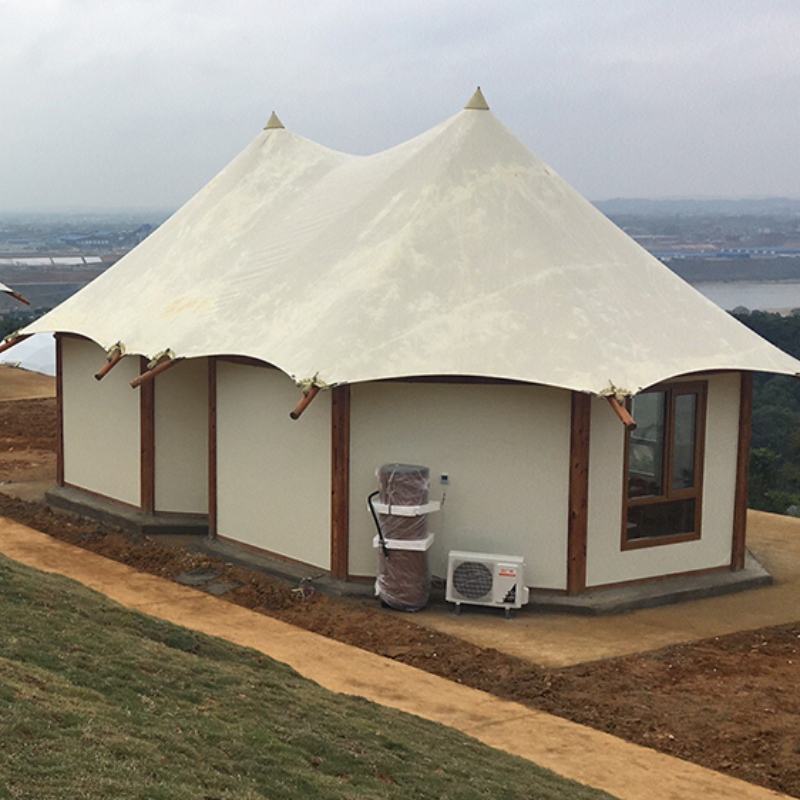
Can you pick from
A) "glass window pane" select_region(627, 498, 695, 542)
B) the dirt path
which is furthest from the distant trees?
→ the dirt path

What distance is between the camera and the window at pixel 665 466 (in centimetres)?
1220

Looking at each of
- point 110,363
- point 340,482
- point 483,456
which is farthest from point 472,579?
point 110,363

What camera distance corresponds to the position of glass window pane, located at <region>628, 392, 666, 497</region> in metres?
12.2

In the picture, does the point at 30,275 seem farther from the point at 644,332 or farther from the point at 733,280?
the point at 644,332

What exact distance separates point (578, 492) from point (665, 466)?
48.3 inches

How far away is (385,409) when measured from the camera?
12.0 metres

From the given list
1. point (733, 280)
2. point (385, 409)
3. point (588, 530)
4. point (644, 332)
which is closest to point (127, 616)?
point (385, 409)

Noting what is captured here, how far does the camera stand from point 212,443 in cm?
1370

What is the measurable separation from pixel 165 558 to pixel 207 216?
495 centimetres

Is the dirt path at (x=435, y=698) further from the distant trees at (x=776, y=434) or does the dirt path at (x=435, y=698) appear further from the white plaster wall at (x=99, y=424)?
the distant trees at (x=776, y=434)

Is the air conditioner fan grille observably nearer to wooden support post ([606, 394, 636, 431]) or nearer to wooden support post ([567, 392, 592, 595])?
wooden support post ([567, 392, 592, 595])

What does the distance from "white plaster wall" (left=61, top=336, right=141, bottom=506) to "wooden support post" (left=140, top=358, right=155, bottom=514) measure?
0.62ft

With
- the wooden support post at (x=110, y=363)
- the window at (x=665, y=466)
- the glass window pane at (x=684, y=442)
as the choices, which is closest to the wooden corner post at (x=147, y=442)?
the wooden support post at (x=110, y=363)

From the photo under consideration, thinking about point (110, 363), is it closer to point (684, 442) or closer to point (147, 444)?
point (147, 444)
